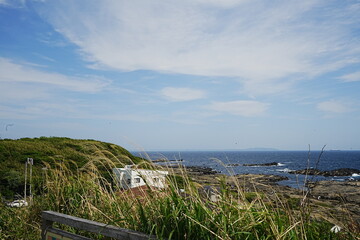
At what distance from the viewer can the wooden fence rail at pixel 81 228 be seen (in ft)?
8.49

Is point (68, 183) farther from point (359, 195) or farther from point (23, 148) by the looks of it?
point (359, 195)

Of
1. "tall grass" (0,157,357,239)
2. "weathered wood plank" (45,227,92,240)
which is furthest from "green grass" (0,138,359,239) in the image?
"weathered wood plank" (45,227,92,240)

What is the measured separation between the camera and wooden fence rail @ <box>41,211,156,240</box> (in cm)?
259

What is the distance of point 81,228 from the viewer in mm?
3070

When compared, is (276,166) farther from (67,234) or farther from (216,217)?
(216,217)

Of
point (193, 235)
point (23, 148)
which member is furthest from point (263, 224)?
point (23, 148)

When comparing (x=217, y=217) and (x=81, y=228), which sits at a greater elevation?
(x=217, y=217)

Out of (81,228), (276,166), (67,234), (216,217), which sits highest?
(216,217)

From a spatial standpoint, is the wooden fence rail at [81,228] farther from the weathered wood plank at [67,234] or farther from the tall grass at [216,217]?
the tall grass at [216,217]

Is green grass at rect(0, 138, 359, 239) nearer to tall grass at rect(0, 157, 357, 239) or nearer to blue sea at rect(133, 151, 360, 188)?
tall grass at rect(0, 157, 357, 239)

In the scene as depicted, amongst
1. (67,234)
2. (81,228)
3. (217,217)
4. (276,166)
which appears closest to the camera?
(217,217)

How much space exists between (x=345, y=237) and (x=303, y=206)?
1.10 ft

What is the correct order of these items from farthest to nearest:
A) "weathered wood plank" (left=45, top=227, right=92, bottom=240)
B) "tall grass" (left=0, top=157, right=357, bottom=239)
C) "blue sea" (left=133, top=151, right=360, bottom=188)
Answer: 1. "weathered wood plank" (left=45, top=227, right=92, bottom=240)
2. "blue sea" (left=133, top=151, right=360, bottom=188)
3. "tall grass" (left=0, top=157, right=357, bottom=239)

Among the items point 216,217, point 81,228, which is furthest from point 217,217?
point 81,228
